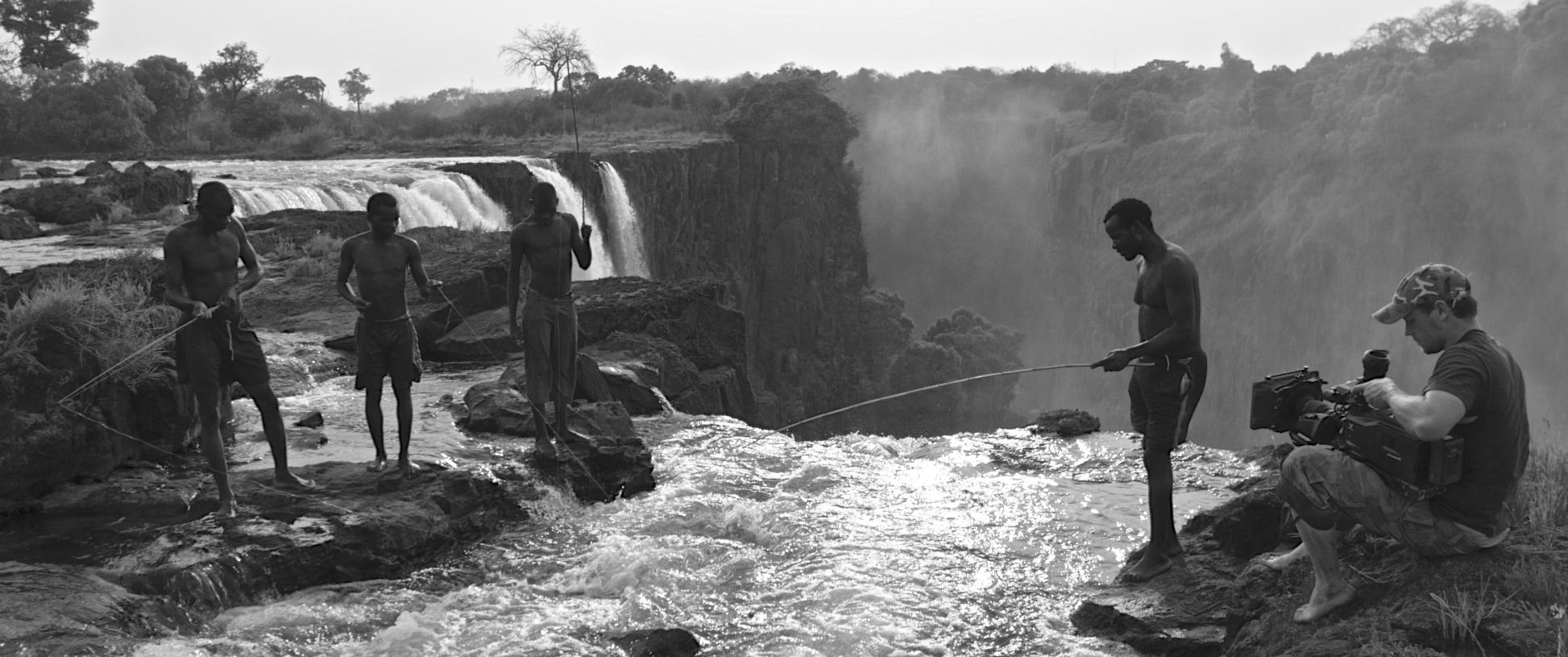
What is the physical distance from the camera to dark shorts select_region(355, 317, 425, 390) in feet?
20.2

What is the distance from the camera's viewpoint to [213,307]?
5.43 metres

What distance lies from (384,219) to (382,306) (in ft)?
1.58

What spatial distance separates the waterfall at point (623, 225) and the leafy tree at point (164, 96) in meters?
11.9

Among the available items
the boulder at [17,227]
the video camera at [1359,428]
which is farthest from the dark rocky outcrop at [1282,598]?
the boulder at [17,227]

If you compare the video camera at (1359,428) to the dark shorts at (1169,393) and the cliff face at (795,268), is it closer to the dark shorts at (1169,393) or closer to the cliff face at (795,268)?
the dark shorts at (1169,393)

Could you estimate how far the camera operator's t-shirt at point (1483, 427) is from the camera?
3459 mm

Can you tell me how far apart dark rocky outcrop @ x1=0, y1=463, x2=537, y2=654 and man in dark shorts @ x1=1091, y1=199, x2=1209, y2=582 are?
11.8ft

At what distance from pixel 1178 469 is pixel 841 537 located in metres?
2.67

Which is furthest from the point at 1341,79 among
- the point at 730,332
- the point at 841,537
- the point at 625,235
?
the point at 841,537

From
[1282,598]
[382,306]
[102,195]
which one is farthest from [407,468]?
[102,195]

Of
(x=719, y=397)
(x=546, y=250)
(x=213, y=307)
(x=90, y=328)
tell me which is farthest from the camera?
(x=719, y=397)

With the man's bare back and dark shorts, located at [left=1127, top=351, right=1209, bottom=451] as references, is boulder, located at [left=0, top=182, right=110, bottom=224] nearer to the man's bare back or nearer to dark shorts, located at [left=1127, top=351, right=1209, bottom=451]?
the man's bare back

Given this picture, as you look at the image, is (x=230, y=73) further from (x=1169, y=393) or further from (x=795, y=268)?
(x=1169, y=393)

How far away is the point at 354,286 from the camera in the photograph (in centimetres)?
1178
